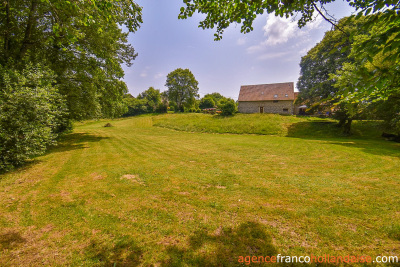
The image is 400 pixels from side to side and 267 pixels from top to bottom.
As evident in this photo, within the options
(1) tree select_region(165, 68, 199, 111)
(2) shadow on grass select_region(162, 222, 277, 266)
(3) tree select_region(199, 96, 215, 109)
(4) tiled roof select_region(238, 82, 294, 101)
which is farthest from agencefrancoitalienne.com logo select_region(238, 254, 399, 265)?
(3) tree select_region(199, 96, 215, 109)

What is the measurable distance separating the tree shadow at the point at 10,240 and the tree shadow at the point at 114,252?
168 centimetres

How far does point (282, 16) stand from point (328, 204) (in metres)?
5.97

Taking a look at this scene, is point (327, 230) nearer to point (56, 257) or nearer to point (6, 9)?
point (56, 257)

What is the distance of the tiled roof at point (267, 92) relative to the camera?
3856 cm

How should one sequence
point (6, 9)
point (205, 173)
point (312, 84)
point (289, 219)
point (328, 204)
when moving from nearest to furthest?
point (289, 219)
point (328, 204)
point (205, 173)
point (6, 9)
point (312, 84)

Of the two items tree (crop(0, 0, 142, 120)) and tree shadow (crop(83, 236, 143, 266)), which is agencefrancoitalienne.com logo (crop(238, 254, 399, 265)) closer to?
tree shadow (crop(83, 236, 143, 266))

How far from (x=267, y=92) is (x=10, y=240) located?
4545 cm

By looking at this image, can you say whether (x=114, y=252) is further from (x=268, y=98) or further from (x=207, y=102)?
(x=207, y=102)

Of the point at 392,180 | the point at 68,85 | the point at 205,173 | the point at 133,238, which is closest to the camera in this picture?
the point at 133,238

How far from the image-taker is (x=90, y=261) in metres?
3.11

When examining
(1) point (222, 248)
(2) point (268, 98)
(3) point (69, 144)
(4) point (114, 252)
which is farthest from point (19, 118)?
(2) point (268, 98)

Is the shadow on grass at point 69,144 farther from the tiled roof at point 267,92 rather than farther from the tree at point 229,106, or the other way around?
the tiled roof at point 267,92

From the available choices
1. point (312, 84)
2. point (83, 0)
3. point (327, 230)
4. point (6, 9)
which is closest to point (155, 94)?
point (312, 84)

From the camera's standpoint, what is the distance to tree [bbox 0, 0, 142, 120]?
933 cm
